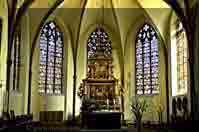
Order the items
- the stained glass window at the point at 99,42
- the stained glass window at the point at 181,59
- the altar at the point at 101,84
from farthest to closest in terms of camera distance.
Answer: the stained glass window at the point at 99,42, the altar at the point at 101,84, the stained glass window at the point at 181,59


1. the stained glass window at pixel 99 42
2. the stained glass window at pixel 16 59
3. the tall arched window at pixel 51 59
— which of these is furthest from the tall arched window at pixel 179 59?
the stained glass window at pixel 16 59

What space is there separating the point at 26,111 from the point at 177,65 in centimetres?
1056

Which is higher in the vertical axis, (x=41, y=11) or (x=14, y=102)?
(x=41, y=11)

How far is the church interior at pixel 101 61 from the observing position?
21297 millimetres

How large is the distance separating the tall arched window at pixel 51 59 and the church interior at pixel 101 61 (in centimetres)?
7

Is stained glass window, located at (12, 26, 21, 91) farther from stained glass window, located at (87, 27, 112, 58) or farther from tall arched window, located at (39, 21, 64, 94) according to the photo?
stained glass window, located at (87, 27, 112, 58)

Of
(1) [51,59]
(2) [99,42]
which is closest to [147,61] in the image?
(2) [99,42]

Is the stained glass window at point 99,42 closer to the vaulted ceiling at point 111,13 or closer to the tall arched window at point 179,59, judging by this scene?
the vaulted ceiling at point 111,13

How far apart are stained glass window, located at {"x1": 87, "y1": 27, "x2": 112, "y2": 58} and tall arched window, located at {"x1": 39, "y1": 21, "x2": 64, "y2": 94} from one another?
2283 millimetres

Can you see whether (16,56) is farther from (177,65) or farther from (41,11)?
(177,65)

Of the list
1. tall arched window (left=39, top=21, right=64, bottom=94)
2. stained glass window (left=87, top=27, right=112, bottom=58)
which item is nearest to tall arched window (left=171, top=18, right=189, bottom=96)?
stained glass window (left=87, top=27, right=112, bottom=58)

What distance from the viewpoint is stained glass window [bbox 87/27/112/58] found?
24953 millimetres

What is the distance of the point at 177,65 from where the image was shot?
22516mm

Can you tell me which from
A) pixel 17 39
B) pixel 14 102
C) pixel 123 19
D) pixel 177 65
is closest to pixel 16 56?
pixel 17 39
